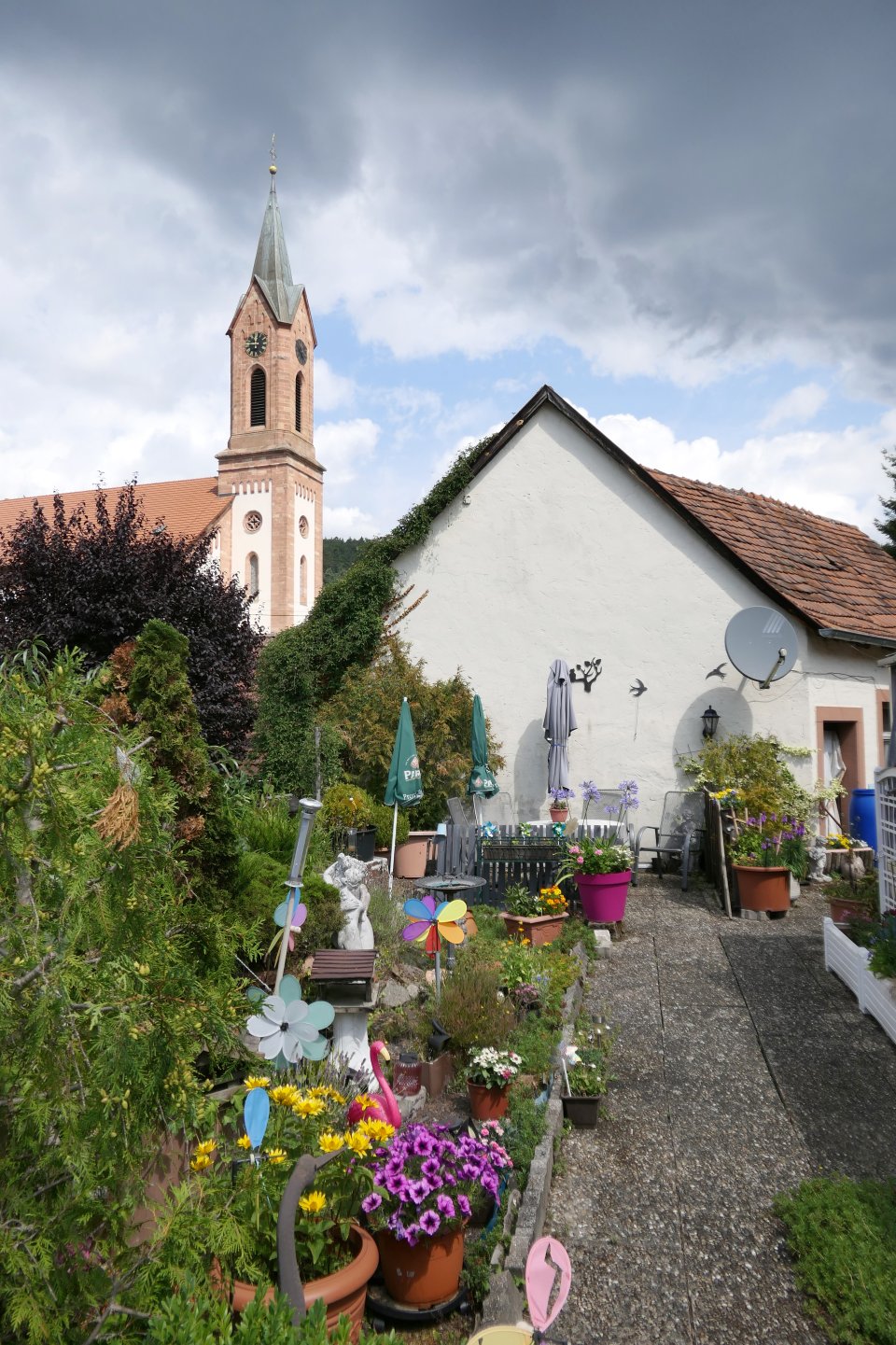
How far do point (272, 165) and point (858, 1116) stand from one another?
52.9m

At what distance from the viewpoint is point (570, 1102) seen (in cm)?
518

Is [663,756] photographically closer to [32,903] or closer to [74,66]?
[74,66]

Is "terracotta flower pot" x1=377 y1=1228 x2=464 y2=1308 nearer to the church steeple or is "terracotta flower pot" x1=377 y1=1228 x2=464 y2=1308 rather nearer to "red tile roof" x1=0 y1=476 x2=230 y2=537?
"red tile roof" x1=0 y1=476 x2=230 y2=537

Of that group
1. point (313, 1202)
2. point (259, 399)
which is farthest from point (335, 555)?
point (313, 1202)

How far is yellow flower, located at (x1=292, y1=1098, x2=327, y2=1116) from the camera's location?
136 inches

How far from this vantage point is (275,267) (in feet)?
152

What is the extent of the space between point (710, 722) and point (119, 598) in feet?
28.5

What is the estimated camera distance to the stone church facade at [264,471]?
4325 centimetres

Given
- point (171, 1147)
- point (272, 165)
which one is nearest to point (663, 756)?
point (171, 1147)

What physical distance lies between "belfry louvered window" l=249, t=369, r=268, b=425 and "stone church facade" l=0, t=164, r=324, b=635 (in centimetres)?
5

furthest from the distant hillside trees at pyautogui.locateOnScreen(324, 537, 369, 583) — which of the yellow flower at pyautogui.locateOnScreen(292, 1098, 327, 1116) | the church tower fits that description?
the yellow flower at pyautogui.locateOnScreen(292, 1098, 327, 1116)

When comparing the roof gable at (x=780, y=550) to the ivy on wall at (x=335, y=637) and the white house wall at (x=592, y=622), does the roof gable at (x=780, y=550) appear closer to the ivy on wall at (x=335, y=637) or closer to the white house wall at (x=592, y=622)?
the white house wall at (x=592, y=622)

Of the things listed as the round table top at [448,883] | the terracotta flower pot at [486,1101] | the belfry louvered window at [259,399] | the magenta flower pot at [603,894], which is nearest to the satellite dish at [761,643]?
the magenta flower pot at [603,894]

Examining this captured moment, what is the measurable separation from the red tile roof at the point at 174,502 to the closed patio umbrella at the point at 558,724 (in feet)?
101
